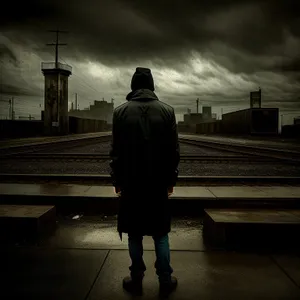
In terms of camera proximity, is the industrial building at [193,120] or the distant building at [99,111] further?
the distant building at [99,111]

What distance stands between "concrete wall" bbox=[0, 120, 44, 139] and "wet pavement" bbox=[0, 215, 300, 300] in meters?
27.3

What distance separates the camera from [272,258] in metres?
2.77

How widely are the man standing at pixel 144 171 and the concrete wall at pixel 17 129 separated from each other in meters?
28.3

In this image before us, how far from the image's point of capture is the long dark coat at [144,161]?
2127mm

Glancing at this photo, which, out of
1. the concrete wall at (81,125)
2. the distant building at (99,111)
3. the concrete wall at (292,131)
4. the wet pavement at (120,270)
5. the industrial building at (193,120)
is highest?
the distant building at (99,111)

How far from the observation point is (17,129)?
28312 millimetres

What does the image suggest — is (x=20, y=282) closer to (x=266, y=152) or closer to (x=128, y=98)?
(x=128, y=98)

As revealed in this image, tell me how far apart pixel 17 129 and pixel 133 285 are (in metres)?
29.8

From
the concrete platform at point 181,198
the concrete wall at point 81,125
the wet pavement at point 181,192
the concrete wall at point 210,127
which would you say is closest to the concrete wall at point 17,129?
the concrete wall at point 81,125

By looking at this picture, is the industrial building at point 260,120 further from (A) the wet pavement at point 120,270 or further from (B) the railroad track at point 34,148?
(A) the wet pavement at point 120,270

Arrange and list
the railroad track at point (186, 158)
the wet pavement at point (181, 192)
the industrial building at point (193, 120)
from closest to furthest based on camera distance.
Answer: the wet pavement at point (181, 192)
the railroad track at point (186, 158)
the industrial building at point (193, 120)

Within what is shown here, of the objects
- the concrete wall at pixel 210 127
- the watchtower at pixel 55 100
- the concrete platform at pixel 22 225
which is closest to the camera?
the concrete platform at pixel 22 225

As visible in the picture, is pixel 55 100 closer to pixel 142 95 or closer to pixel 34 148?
pixel 34 148

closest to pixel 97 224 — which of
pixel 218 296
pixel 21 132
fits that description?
pixel 218 296
